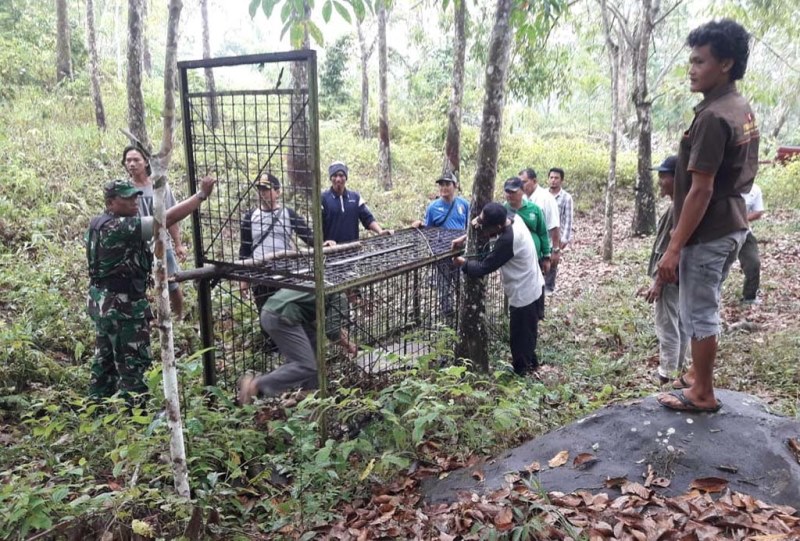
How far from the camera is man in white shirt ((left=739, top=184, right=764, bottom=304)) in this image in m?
7.38

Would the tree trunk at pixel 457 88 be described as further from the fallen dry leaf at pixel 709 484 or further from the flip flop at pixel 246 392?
the fallen dry leaf at pixel 709 484

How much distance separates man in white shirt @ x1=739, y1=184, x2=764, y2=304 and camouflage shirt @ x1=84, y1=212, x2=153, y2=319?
700 cm

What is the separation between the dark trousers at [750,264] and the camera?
24.2ft

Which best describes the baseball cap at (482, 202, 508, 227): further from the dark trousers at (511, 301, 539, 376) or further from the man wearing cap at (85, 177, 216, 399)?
the man wearing cap at (85, 177, 216, 399)

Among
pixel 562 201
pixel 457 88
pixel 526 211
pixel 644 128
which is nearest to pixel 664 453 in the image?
pixel 526 211

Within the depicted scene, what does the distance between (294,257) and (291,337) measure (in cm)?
68

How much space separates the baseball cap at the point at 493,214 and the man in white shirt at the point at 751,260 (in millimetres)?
4021

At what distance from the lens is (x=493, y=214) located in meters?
5.15

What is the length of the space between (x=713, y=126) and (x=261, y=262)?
3160 millimetres

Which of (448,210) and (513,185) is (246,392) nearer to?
(513,185)

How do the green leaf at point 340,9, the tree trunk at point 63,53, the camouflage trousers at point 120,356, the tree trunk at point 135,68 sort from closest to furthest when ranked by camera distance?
1. the green leaf at point 340,9
2. the camouflage trousers at point 120,356
3. the tree trunk at point 135,68
4. the tree trunk at point 63,53

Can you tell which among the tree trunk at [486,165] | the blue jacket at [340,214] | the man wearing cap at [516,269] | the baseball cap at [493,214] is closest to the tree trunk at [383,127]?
the blue jacket at [340,214]

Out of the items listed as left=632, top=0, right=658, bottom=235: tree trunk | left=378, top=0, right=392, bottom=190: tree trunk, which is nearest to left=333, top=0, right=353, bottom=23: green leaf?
left=632, top=0, right=658, bottom=235: tree trunk

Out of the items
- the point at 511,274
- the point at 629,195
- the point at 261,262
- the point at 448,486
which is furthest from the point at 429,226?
the point at 629,195
